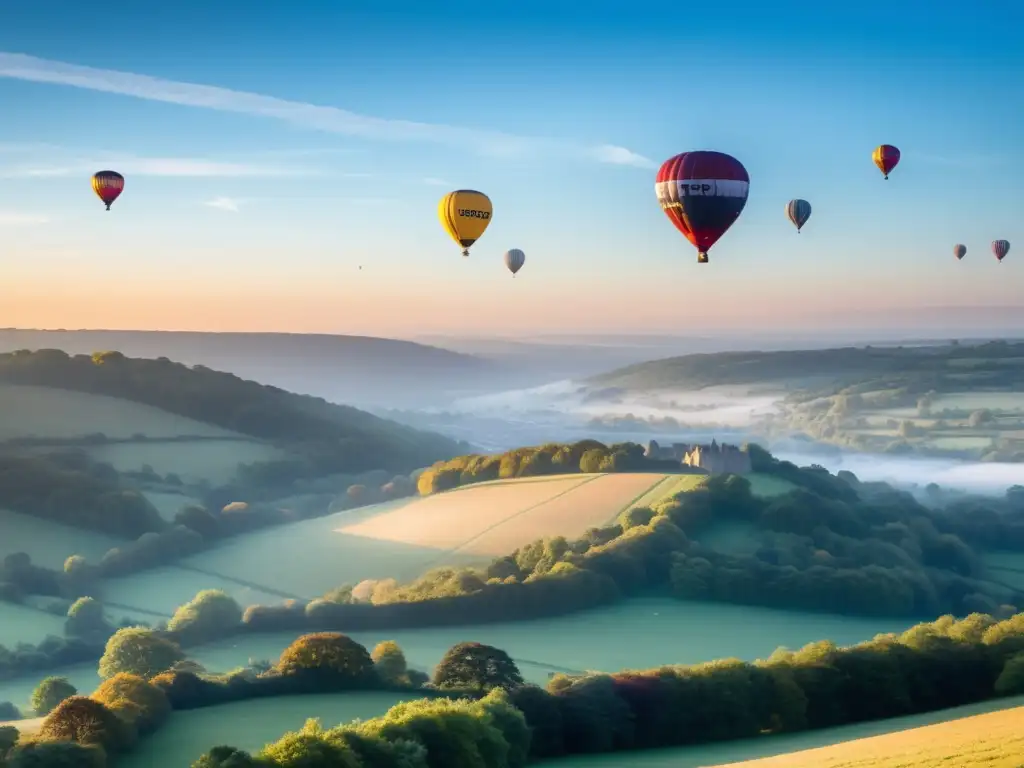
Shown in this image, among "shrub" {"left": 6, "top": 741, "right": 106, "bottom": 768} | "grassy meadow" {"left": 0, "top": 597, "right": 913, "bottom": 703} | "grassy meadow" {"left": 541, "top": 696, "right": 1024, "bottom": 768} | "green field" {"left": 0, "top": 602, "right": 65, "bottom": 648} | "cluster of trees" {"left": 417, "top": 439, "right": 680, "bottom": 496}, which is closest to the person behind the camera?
"grassy meadow" {"left": 541, "top": 696, "right": 1024, "bottom": 768}

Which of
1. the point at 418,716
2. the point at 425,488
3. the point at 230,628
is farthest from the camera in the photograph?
the point at 425,488

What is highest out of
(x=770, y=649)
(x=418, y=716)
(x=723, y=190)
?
(x=723, y=190)

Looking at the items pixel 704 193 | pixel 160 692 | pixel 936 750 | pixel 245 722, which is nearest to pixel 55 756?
pixel 160 692

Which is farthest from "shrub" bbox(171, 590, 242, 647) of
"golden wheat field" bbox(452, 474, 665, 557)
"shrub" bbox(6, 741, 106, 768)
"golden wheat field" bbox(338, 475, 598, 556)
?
"shrub" bbox(6, 741, 106, 768)

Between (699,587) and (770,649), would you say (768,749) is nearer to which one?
(770,649)

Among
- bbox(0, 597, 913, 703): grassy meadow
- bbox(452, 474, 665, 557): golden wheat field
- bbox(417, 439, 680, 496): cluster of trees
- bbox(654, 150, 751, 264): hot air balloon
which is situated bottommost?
bbox(0, 597, 913, 703): grassy meadow

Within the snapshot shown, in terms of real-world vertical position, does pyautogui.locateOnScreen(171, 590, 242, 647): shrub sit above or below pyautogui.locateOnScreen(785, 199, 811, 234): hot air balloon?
below

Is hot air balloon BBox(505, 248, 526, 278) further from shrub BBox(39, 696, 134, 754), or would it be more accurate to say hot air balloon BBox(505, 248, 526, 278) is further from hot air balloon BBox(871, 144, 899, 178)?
shrub BBox(39, 696, 134, 754)

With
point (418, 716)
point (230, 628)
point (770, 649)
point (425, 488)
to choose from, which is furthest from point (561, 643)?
point (425, 488)
